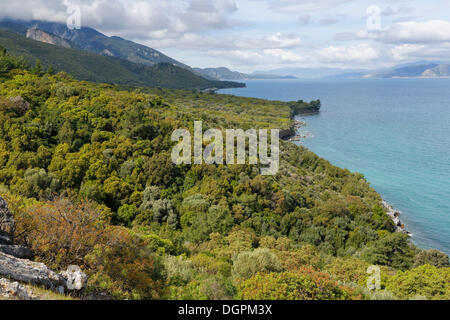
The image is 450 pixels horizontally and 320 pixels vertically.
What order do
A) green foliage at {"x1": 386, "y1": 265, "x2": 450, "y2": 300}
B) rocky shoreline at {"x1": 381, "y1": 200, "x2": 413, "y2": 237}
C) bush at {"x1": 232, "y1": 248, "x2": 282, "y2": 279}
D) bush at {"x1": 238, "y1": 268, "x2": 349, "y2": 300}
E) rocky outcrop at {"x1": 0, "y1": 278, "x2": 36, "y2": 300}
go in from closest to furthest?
rocky outcrop at {"x1": 0, "y1": 278, "x2": 36, "y2": 300}, bush at {"x1": 238, "y1": 268, "x2": 349, "y2": 300}, bush at {"x1": 232, "y1": 248, "x2": 282, "y2": 279}, green foliage at {"x1": 386, "y1": 265, "x2": 450, "y2": 300}, rocky shoreline at {"x1": 381, "y1": 200, "x2": 413, "y2": 237}

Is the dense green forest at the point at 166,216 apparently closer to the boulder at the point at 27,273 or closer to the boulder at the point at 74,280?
the boulder at the point at 74,280

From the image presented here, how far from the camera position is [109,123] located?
32656 millimetres

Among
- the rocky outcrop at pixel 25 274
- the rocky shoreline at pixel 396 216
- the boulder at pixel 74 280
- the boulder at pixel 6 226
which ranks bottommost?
the rocky shoreline at pixel 396 216

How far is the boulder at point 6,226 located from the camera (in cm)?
895

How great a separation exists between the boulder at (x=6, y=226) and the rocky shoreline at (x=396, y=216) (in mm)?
33629

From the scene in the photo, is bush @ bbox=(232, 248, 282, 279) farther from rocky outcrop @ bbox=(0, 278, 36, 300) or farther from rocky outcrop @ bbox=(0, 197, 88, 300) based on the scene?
rocky outcrop @ bbox=(0, 278, 36, 300)

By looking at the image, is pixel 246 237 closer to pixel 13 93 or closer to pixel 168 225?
pixel 168 225

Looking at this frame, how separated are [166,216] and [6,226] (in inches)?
554

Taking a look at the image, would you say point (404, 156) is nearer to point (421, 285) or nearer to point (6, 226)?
point (421, 285)

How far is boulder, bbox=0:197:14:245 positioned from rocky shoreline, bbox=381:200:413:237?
3363cm

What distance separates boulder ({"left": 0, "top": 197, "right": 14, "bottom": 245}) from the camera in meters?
8.95

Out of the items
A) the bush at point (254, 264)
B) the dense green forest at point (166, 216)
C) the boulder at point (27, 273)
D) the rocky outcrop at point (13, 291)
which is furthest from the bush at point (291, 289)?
the rocky outcrop at point (13, 291)

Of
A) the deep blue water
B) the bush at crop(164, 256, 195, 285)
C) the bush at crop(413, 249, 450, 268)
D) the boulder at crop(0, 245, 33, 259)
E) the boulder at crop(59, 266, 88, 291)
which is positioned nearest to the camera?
the boulder at crop(59, 266, 88, 291)

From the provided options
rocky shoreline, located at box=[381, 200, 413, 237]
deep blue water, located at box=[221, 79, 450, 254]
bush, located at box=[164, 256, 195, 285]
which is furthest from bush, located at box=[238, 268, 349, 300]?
deep blue water, located at box=[221, 79, 450, 254]
